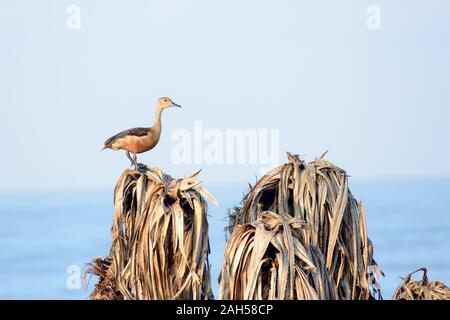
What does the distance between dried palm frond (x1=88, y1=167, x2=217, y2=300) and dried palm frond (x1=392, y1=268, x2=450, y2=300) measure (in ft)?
5.24

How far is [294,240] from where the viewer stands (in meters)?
11.5

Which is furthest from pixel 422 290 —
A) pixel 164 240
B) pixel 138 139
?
pixel 138 139

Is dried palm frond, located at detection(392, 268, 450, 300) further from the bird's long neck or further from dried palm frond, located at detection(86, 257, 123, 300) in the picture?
the bird's long neck

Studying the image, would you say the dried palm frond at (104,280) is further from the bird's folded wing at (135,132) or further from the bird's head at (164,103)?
the bird's head at (164,103)

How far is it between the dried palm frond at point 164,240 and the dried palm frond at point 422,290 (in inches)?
62.9

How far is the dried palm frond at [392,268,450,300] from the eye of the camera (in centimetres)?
1238

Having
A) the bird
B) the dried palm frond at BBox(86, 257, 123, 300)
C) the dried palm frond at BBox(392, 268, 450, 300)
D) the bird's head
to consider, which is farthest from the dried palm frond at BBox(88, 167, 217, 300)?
the bird's head

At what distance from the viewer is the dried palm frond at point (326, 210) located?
41.6 feet

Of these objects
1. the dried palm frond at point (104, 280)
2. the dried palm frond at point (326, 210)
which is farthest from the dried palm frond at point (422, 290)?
the dried palm frond at point (104, 280)

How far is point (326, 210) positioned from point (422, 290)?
1065 mm

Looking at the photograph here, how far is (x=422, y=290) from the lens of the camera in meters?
12.5

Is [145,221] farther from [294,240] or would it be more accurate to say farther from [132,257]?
[294,240]

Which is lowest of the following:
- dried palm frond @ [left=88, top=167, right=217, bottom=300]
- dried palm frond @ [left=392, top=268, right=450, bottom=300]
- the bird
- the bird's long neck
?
dried palm frond @ [left=392, top=268, right=450, bottom=300]
